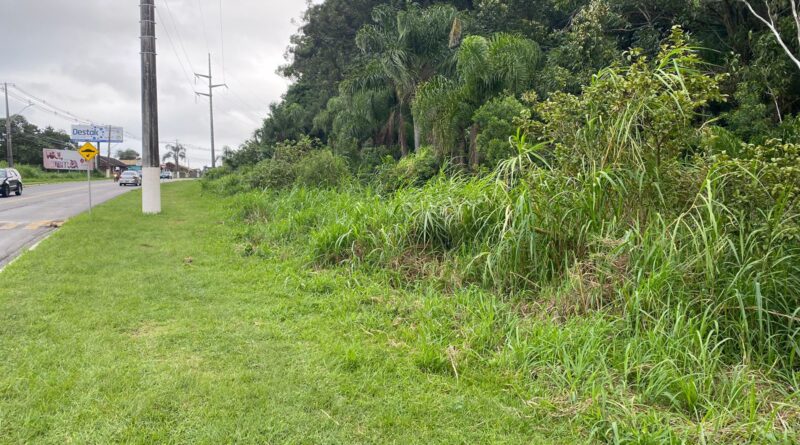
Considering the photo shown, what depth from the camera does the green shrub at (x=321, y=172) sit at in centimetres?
1554

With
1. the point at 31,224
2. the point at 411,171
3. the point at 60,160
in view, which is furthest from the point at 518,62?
the point at 60,160

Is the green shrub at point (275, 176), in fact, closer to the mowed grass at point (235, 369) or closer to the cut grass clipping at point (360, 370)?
the mowed grass at point (235, 369)

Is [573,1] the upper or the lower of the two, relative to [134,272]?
upper

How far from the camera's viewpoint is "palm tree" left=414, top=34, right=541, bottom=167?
547 inches

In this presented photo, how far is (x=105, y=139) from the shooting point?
271ft

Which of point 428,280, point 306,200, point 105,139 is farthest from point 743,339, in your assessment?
point 105,139

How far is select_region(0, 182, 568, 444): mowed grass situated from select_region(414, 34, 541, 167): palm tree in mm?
8579

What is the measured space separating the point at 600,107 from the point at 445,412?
12.5 ft

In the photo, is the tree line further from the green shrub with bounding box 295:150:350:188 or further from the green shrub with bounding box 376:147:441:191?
the green shrub with bounding box 295:150:350:188

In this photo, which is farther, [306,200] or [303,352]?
[306,200]

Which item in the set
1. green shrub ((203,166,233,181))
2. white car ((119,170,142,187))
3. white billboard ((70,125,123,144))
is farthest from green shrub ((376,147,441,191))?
white billboard ((70,125,123,144))

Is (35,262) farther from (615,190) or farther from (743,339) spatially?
(743,339)

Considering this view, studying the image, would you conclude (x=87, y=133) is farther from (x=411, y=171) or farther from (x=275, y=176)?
→ (x=411, y=171)

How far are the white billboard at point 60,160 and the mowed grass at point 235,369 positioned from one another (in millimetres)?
67799
